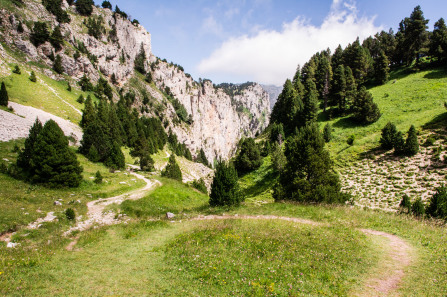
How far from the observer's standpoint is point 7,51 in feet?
212

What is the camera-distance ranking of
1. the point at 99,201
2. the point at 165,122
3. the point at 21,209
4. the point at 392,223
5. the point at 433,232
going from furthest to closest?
the point at 165,122
the point at 99,201
the point at 21,209
the point at 392,223
the point at 433,232

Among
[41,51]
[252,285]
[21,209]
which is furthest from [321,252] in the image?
[41,51]

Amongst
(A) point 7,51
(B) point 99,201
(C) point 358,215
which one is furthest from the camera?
(A) point 7,51

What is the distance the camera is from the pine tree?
82.7 ft

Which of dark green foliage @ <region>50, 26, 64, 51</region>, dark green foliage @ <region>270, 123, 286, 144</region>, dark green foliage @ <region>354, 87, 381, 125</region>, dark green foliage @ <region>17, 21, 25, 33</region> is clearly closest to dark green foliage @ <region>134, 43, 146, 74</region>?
dark green foliage @ <region>50, 26, 64, 51</region>

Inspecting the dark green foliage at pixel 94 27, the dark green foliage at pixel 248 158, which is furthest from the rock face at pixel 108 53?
the dark green foliage at pixel 248 158

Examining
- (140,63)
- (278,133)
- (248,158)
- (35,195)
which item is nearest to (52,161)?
(35,195)

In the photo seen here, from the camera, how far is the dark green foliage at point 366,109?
51.1 m

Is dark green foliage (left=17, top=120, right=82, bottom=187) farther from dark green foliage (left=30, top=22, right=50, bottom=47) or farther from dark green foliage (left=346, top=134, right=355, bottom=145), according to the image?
Result: dark green foliage (left=30, top=22, right=50, bottom=47)

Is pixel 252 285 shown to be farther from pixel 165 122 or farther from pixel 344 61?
pixel 165 122

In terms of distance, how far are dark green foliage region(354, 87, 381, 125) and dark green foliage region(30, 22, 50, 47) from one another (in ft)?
361

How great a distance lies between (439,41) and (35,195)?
102 meters

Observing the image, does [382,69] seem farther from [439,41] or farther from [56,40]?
[56,40]

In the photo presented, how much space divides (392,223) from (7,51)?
10082 centimetres
